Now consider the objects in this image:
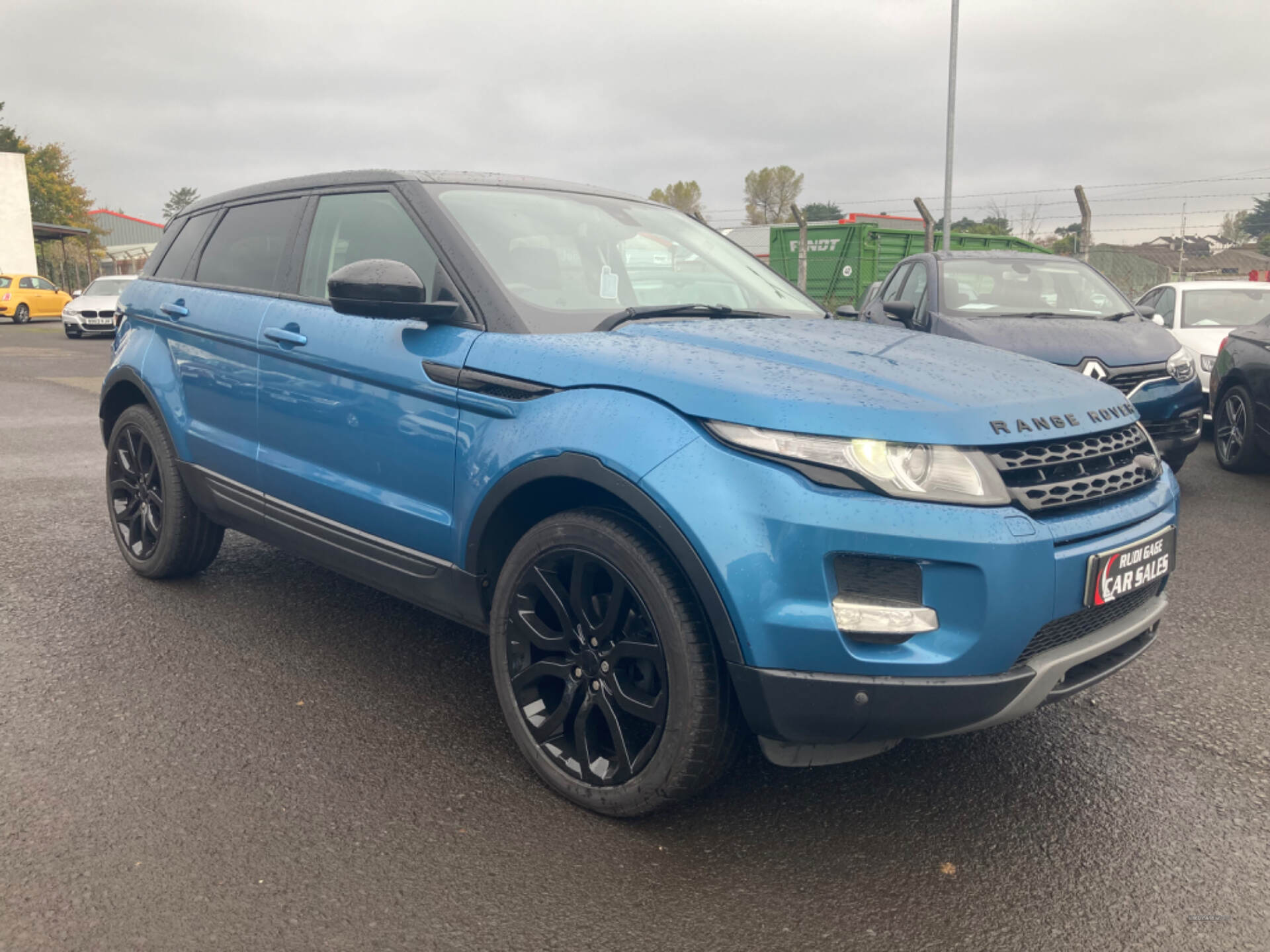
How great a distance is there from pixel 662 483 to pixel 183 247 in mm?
3225

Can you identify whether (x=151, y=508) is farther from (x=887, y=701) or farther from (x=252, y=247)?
(x=887, y=701)

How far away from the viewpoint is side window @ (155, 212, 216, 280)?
180 inches

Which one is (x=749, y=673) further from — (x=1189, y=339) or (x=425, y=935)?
(x=1189, y=339)

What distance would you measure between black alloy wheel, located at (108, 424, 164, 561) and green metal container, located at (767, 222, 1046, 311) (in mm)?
16433

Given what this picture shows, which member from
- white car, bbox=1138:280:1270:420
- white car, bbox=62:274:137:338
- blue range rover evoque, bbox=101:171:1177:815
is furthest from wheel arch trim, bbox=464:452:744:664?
white car, bbox=62:274:137:338

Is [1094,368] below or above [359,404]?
below

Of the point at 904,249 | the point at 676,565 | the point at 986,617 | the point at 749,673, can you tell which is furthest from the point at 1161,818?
the point at 904,249

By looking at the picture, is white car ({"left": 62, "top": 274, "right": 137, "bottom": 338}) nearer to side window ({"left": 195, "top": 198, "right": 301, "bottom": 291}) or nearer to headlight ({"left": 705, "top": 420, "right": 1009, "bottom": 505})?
side window ({"left": 195, "top": 198, "right": 301, "bottom": 291})

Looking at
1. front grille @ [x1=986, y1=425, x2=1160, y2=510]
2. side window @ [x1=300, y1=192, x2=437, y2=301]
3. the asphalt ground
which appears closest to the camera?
the asphalt ground

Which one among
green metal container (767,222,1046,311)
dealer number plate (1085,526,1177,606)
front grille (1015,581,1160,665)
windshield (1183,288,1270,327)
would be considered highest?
green metal container (767,222,1046,311)

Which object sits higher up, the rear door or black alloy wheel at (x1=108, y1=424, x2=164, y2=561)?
the rear door

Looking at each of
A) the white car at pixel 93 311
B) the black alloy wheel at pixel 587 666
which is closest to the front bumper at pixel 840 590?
the black alloy wheel at pixel 587 666

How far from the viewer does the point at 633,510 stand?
8.52 ft

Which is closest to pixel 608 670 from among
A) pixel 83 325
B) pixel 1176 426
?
pixel 1176 426
